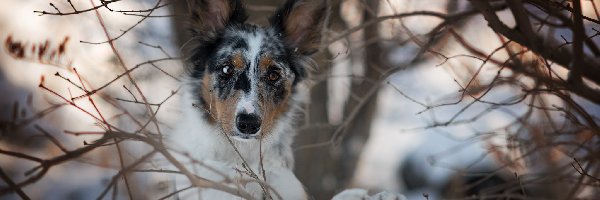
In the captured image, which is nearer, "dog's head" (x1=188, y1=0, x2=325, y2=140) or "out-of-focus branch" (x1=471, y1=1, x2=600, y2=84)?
"out-of-focus branch" (x1=471, y1=1, x2=600, y2=84)

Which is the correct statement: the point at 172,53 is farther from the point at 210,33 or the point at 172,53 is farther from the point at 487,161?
the point at 487,161

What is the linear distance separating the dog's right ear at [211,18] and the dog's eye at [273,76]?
575 mm

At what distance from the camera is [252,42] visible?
5.14 meters

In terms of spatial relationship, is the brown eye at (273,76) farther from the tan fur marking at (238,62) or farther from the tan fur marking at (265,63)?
the tan fur marking at (238,62)

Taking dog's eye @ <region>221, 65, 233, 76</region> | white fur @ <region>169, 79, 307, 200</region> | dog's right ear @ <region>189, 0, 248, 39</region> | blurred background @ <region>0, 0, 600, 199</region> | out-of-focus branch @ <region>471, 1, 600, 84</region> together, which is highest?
blurred background @ <region>0, 0, 600, 199</region>

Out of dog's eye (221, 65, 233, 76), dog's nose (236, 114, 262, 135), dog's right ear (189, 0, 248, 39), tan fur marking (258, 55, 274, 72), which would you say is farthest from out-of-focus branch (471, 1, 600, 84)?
dog's right ear (189, 0, 248, 39)

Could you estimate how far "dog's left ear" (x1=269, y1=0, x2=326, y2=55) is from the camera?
547cm

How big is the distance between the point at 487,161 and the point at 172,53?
4.79 metres

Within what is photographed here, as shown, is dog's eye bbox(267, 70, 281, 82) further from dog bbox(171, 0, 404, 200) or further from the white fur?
the white fur

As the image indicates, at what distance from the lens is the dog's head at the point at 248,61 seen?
477 centimetres

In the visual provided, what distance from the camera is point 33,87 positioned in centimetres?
1106

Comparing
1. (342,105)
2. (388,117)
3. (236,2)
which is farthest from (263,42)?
(388,117)


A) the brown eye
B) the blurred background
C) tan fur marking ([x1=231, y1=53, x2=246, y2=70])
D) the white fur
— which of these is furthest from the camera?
the blurred background

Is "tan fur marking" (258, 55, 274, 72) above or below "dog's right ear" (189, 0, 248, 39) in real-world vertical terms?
below
